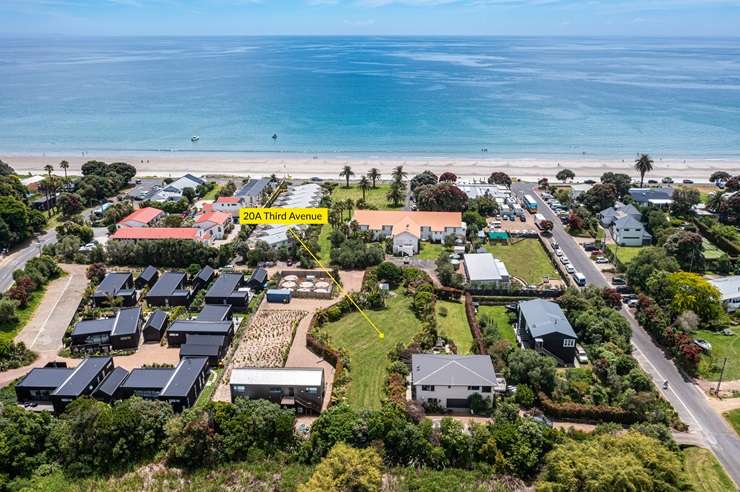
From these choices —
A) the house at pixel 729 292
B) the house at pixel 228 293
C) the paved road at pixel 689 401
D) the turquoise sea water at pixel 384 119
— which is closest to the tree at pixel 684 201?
the house at pixel 729 292

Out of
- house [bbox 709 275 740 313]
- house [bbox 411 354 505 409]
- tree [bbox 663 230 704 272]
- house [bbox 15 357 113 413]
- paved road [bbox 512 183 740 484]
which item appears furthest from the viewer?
tree [bbox 663 230 704 272]

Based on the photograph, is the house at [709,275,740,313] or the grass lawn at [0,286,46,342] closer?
the grass lawn at [0,286,46,342]

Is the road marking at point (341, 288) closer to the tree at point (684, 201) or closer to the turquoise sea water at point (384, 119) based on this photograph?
the tree at point (684, 201)

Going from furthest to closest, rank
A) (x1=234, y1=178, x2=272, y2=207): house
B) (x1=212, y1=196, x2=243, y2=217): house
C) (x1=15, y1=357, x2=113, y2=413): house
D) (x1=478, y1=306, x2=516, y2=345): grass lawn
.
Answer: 1. (x1=234, y1=178, x2=272, y2=207): house
2. (x1=212, y1=196, x2=243, y2=217): house
3. (x1=478, y1=306, x2=516, y2=345): grass lawn
4. (x1=15, y1=357, x2=113, y2=413): house

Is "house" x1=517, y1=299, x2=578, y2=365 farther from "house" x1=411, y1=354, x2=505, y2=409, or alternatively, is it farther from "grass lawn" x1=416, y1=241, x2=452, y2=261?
"grass lawn" x1=416, y1=241, x2=452, y2=261

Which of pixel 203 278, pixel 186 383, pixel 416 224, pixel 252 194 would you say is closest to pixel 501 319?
pixel 416 224

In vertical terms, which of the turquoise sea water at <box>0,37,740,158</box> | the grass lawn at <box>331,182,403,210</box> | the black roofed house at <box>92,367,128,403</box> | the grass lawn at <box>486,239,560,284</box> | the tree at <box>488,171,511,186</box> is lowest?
the black roofed house at <box>92,367,128,403</box>

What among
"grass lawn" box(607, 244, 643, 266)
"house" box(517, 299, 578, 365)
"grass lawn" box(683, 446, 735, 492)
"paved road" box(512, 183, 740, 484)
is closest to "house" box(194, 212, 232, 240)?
"house" box(517, 299, 578, 365)

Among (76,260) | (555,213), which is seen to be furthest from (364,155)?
(76,260)
